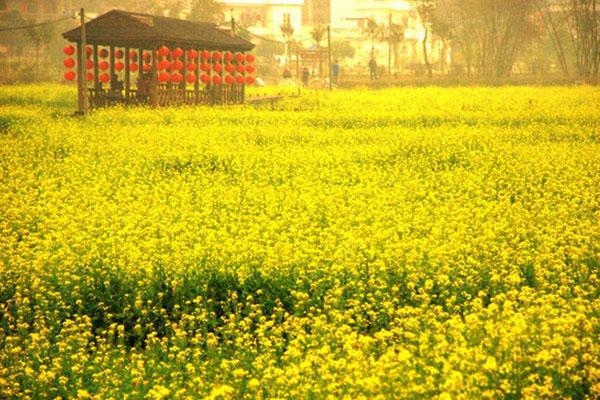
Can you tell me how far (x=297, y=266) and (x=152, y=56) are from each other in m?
21.3

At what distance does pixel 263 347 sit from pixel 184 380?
0.73 m

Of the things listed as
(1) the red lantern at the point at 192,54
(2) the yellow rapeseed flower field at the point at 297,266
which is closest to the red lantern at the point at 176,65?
(1) the red lantern at the point at 192,54

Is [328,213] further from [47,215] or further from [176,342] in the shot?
[176,342]

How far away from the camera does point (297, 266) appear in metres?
9.09

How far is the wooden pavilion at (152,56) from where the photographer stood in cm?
2884

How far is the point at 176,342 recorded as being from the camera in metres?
7.38

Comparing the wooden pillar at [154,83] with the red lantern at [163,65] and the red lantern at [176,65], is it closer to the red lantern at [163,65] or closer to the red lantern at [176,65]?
the red lantern at [163,65]

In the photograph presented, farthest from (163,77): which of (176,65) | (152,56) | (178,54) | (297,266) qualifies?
(297,266)

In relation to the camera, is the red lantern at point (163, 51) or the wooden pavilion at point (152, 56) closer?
the wooden pavilion at point (152, 56)

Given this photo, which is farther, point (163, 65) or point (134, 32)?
point (163, 65)

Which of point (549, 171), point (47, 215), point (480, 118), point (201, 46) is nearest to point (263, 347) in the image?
point (47, 215)

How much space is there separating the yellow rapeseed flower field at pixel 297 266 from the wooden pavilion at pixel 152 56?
760 centimetres

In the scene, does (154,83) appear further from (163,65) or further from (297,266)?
(297,266)

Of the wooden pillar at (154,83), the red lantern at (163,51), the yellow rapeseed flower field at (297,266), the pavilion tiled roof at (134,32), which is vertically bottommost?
the yellow rapeseed flower field at (297,266)
